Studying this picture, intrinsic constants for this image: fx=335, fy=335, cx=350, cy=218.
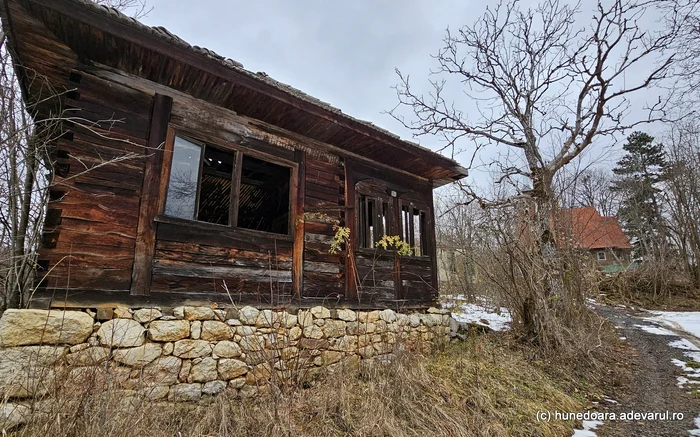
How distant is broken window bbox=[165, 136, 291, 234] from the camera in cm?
436

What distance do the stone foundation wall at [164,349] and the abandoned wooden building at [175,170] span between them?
0.72 feet

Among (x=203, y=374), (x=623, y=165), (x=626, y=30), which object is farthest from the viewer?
(x=623, y=165)

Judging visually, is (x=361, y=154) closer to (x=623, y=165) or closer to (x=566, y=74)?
(x=566, y=74)

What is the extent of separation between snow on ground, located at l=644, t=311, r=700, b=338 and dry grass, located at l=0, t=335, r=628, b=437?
5793 mm

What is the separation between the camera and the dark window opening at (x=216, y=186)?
5.97 metres

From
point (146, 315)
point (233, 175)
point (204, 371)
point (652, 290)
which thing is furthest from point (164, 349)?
point (652, 290)

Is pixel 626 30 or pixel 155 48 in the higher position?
pixel 626 30

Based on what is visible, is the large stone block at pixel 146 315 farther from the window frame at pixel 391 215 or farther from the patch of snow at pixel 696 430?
the patch of snow at pixel 696 430

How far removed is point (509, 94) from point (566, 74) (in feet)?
4.72

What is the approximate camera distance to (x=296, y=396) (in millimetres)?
3488

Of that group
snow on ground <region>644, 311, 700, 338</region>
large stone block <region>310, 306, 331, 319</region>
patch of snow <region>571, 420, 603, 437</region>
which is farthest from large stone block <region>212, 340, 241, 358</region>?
snow on ground <region>644, 311, 700, 338</region>

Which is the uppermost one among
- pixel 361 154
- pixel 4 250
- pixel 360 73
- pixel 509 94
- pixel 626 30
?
pixel 360 73

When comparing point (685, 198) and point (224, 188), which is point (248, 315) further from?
point (685, 198)

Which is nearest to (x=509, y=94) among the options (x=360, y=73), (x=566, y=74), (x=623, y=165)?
(x=566, y=74)
